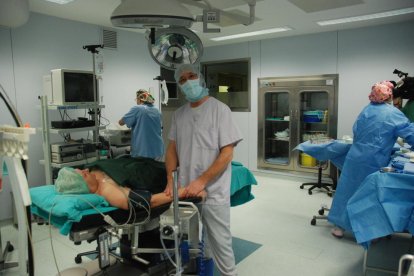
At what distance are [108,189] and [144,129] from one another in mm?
2090

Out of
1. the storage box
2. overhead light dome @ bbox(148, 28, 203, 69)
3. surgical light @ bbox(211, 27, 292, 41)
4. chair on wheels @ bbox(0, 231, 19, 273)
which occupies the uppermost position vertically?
surgical light @ bbox(211, 27, 292, 41)

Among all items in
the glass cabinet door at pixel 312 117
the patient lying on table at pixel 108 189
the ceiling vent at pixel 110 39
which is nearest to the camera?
the patient lying on table at pixel 108 189

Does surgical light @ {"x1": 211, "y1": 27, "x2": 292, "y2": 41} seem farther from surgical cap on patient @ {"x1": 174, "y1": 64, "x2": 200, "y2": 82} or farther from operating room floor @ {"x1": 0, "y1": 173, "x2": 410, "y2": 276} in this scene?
surgical cap on patient @ {"x1": 174, "y1": 64, "x2": 200, "y2": 82}

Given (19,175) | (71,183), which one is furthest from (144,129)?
(19,175)

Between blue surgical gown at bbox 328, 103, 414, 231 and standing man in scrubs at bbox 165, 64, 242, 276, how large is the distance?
3.99ft

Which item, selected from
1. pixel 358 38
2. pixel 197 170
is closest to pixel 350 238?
pixel 197 170

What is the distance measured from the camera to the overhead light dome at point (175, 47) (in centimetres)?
229

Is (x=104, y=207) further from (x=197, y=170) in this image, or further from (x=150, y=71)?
(x=150, y=71)

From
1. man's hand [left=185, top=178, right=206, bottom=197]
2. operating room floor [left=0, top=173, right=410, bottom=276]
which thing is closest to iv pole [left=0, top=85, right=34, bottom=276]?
man's hand [left=185, top=178, right=206, bottom=197]

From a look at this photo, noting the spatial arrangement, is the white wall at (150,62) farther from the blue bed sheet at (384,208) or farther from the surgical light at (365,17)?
the blue bed sheet at (384,208)

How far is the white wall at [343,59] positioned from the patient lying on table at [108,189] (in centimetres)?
378

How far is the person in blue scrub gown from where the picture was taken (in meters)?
2.84

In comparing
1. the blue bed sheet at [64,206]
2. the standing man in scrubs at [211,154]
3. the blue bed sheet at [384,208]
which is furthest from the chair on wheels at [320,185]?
the blue bed sheet at [64,206]

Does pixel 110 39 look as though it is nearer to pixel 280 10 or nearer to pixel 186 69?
pixel 280 10
